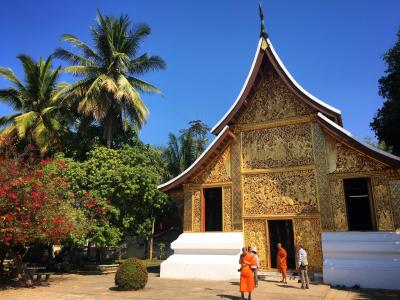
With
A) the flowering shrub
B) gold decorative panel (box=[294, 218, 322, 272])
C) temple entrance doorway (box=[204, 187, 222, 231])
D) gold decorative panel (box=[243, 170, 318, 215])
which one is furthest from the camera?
temple entrance doorway (box=[204, 187, 222, 231])

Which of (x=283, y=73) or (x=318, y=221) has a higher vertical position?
(x=283, y=73)

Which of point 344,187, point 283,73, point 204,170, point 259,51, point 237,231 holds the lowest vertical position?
point 237,231

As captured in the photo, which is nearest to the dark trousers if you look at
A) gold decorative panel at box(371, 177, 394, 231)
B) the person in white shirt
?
the person in white shirt

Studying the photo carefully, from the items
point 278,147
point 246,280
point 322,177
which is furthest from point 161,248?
point 246,280

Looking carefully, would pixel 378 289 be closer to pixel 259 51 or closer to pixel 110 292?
pixel 110 292

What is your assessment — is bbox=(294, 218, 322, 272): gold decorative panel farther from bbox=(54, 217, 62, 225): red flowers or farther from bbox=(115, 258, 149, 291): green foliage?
bbox=(54, 217, 62, 225): red flowers

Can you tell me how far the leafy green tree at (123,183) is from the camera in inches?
693

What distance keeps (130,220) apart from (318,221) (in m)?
9.60

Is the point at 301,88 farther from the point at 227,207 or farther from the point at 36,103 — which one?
the point at 36,103

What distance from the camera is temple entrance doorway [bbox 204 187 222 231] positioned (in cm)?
1441

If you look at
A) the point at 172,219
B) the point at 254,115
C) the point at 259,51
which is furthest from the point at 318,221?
the point at 172,219

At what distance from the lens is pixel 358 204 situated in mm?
12328

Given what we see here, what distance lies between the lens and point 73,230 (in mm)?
12766

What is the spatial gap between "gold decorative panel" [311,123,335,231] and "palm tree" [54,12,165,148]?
12429mm
